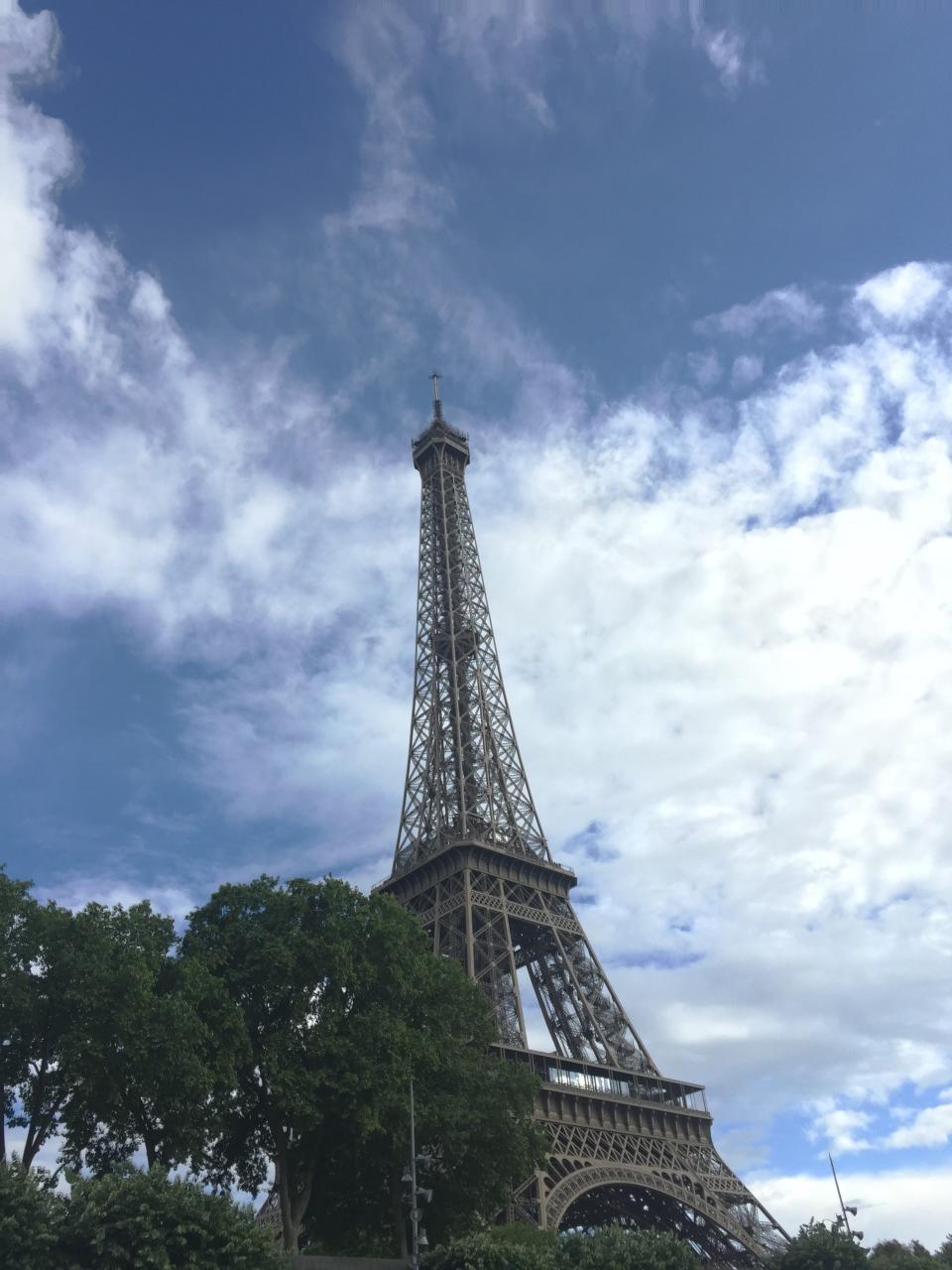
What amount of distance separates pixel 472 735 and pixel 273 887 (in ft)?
115

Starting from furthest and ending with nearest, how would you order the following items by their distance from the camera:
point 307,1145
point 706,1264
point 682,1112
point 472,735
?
point 472,735 < point 682,1112 < point 706,1264 < point 307,1145

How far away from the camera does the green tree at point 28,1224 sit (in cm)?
2486

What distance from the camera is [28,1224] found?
25.2m

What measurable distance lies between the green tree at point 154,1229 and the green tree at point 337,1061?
6698mm

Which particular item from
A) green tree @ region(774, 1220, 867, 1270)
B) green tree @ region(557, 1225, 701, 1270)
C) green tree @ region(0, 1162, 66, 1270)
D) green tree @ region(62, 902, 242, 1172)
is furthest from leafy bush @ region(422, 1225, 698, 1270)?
green tree @ region(0, 1162, 66, 1270)

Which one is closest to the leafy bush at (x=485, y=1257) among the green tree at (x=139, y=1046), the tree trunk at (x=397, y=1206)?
the tree trunk at (x=397, y=1206)

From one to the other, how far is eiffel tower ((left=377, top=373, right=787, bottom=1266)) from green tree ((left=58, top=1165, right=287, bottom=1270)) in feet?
70.6

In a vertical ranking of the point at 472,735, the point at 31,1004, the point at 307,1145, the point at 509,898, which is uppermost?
the point at 472,735

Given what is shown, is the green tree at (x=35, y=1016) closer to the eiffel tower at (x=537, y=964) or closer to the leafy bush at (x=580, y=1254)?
the leafy bush at (x=580, y=1254)

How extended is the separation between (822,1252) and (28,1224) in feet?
81.5

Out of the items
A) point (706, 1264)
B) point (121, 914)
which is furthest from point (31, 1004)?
point (706, 1264)

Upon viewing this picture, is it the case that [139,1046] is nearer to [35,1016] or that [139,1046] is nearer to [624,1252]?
[35,1016]

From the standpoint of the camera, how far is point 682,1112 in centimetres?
5831

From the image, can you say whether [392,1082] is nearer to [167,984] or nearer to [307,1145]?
[307,1145]
